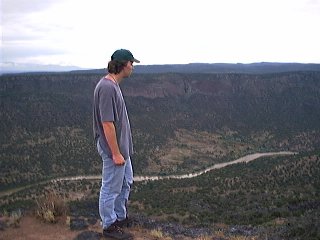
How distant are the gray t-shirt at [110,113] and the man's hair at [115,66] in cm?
15

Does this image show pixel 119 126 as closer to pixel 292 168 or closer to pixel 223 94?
pixel 292 168

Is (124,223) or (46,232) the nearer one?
(124,223)

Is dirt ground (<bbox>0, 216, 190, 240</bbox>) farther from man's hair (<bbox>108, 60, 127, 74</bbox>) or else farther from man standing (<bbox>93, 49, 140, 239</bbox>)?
man's hair (<bbox>108, 60, 127, 74</bbox>)

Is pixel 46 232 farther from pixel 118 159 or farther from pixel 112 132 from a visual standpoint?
pixel 112 132

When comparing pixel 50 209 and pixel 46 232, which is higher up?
pixel 50 209

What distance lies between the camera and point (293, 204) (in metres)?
14.5

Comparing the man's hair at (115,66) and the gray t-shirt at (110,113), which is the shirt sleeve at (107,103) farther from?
the man's hair at (115,66)

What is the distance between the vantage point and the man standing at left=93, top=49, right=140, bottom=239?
488cm

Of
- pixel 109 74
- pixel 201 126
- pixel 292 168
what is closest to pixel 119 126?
pixel 109 74

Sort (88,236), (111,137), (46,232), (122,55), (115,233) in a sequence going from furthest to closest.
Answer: (46,232) → (88,236) → (115,233) → (122,55) → (111,137)

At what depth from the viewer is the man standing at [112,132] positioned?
16.0 ft

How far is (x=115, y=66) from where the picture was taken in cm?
506

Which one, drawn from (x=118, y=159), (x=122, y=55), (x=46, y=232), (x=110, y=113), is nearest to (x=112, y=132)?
(x=110, y=113)

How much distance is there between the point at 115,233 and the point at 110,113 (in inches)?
61.0
